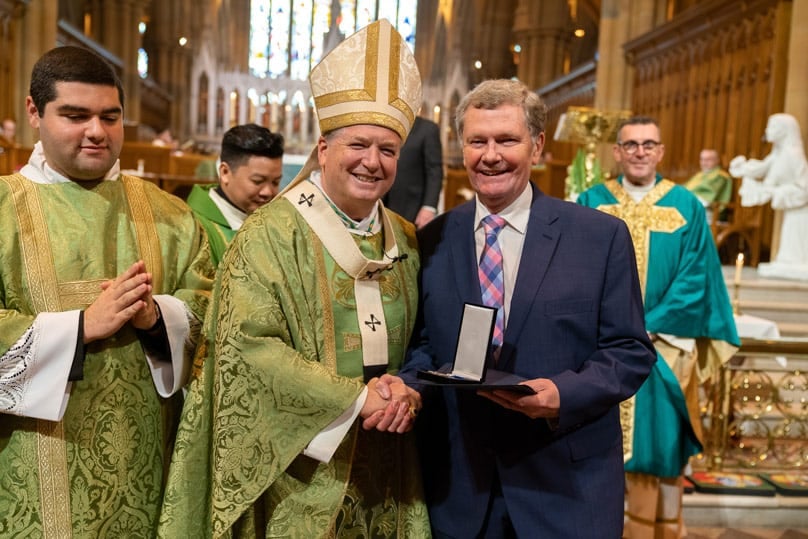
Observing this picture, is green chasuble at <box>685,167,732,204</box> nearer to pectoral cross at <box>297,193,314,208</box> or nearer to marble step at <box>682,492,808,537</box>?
marble step at <box>682,492,808,537</box>

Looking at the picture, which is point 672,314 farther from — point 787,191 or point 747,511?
point 787,191

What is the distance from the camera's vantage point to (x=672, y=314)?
3.37 m

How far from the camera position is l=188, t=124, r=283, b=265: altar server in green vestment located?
9.41 ft

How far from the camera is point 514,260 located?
6.77 ft

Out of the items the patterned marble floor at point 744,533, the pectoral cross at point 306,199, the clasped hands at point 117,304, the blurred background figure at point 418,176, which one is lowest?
the patterned marble floor at point 744,533

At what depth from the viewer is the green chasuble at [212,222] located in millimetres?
2732

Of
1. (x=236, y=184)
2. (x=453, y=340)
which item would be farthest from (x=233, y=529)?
(x=236, y=184)

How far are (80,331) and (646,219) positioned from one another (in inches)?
98.3

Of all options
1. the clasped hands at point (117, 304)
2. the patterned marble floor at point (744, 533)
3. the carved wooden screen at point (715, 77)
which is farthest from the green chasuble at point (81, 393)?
the carved wooden screen at point (715, 77)

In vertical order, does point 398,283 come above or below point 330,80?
below

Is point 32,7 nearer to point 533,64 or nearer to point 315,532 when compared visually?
point 315,532

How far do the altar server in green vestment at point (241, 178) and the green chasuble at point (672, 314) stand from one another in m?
1.62

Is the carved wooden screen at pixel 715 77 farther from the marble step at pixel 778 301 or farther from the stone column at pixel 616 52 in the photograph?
the marble step at pixel 778 301

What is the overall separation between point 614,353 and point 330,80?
944mm
